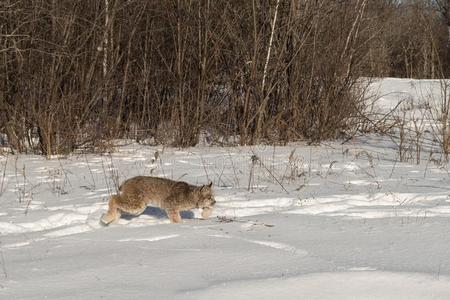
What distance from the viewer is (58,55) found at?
1045 cm

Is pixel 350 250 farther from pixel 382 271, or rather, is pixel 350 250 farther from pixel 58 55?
pixel 58 55

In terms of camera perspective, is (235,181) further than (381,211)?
Yes

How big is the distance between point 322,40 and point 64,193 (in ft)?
21.8

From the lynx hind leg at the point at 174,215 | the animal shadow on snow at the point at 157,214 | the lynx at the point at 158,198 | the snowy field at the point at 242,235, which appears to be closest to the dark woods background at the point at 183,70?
the snowy field at the point at 242,235

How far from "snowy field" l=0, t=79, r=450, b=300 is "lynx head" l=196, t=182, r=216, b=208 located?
0.17m

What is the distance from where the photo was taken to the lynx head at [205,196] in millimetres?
5852

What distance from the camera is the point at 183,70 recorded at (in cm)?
1190

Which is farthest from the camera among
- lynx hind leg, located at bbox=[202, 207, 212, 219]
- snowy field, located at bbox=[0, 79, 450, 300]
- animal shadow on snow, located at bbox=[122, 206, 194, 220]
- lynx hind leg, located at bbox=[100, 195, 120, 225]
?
animal shadow on snow, located at bbox=[122, 206, 194, 220]

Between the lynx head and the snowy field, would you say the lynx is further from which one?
the snowy field

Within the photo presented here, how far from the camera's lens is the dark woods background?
35.4 feet

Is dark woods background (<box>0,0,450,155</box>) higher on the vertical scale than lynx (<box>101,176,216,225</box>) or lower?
higher

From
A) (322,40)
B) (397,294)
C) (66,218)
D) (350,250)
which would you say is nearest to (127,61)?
(322,40)

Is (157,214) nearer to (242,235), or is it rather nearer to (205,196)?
(205,196)

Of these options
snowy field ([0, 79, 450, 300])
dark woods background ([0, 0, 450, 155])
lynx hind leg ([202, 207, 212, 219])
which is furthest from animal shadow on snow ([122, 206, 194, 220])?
dark woods background ([0, 0, 450, 155])
